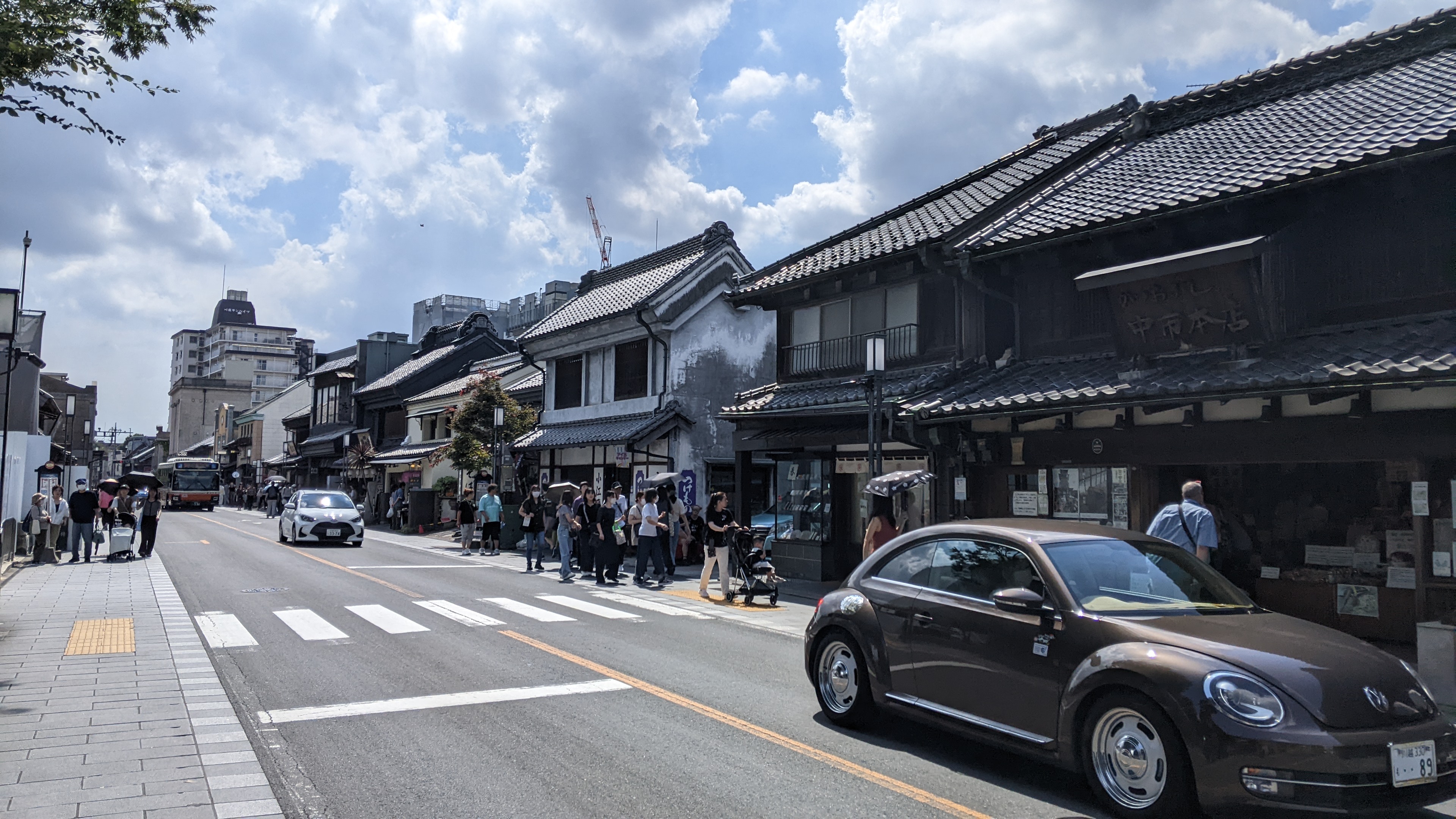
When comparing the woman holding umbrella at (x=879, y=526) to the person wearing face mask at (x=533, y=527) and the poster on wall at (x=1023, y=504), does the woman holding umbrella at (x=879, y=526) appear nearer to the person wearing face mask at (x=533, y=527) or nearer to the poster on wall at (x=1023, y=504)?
the poster on wall at (x=1023, y=504)

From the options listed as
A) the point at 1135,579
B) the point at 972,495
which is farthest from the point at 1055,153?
the point at 1135,579

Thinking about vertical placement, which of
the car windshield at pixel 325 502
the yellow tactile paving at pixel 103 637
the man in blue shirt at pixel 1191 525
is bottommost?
the yellow tactile paving at pixel 103 637

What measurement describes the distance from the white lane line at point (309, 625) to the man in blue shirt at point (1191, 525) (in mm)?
8626

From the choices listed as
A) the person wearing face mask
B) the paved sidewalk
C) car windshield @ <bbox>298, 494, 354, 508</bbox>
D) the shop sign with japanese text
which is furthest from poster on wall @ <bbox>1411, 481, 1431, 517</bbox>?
car windshield @ <bbox>298, 494, 354, 508</bbox>

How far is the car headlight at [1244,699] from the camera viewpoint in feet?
14.2

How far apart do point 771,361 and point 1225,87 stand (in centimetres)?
1502

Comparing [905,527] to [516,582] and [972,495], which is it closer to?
[972,495]

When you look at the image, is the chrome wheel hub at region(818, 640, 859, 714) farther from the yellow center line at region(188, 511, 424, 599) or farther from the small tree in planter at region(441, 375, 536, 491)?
the small tree in planter at region(441, 375, 536, 491)

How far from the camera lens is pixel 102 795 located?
499cm

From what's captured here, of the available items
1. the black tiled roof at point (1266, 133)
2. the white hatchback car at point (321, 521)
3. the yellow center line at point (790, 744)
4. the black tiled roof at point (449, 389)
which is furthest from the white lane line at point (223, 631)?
the black tiled roof at point (449, 389)

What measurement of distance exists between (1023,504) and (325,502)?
64.8ft

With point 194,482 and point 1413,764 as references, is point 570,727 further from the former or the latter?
point 194,482

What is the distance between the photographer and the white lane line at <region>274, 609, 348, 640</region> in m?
10.3

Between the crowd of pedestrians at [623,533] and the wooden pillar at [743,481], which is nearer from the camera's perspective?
the crowd of pedestrians at [623,533]
